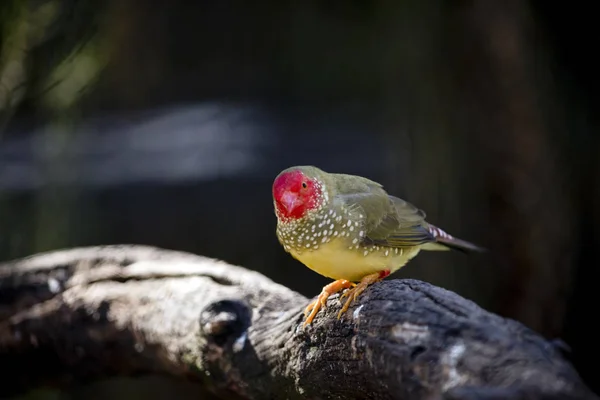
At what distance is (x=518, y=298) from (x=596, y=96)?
51.7 inches

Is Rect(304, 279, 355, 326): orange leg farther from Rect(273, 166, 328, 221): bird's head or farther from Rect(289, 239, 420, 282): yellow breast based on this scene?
Rect(273, 166, 328, 221): bird's head

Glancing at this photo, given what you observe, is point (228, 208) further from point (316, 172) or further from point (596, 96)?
point (316, 172)

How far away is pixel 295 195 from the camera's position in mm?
2182

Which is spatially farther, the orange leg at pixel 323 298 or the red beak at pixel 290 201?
the orange leg at pixel 323 298

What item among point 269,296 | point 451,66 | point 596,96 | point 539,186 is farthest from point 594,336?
point 269,296

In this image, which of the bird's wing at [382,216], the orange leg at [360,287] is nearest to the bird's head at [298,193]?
the bird's wing at [382,216]

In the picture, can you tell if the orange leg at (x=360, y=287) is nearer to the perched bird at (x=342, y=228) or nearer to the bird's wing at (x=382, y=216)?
the perched bird at (x=342, y=228)

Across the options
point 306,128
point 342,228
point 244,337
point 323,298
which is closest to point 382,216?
point 342,228

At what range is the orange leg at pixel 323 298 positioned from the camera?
2.31 m

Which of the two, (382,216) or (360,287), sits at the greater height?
(382,216)

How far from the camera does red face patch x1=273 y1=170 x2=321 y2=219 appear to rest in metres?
2.13

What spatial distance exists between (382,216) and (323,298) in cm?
34

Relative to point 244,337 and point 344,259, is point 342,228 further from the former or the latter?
point 244,337

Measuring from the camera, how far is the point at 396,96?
230 inches
